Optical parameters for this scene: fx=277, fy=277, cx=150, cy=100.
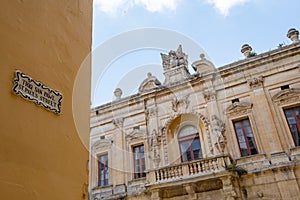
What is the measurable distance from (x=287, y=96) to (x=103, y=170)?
976cm

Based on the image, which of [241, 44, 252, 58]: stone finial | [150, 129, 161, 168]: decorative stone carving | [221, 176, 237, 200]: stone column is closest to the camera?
[221, 176, 237, 200]: stone column

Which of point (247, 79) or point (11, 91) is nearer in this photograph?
point (11, 91)

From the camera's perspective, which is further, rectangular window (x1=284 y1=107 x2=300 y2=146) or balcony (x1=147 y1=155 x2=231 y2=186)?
rectangular window (x1=284 y1=107 x2=300 y2=146)

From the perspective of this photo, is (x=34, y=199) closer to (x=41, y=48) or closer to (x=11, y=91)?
(x=11, y=91)

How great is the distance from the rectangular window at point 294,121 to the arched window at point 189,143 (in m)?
4.01

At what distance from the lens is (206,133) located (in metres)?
12.9

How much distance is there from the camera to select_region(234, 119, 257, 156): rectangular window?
39.3 ft

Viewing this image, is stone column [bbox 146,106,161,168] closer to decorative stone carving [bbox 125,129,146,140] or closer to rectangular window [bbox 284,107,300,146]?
decorative stone carving [bbox 125,129,146,140]

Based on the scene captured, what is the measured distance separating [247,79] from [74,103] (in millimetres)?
11609

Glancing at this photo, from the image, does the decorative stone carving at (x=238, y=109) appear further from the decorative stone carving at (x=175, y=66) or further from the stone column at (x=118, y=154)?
the stone column at (x=118, y=154)

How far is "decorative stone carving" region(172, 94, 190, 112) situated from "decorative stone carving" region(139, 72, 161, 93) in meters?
1.80

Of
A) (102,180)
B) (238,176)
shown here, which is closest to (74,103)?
(238,176)

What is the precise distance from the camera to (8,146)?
190cm

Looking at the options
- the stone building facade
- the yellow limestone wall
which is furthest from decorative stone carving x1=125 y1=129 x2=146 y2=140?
the yellow limestone wall
